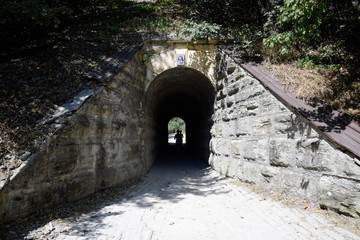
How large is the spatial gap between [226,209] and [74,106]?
364cm

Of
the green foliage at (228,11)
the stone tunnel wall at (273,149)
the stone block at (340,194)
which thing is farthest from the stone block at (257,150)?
the green foliage at (228,11)

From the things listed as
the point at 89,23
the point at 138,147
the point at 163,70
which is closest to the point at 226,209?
the point at 138,147

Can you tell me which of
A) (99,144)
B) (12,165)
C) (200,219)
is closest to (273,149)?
(200,219)

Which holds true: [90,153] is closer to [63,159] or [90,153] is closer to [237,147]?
[63,159]

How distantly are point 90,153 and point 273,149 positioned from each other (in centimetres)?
393

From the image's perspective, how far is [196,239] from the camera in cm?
295

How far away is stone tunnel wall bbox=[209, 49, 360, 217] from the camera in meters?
3.16

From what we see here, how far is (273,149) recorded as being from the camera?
441cm

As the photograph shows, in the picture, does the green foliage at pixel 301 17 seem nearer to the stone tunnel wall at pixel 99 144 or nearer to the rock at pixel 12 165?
the stone tunnel wall at pixel 99 144

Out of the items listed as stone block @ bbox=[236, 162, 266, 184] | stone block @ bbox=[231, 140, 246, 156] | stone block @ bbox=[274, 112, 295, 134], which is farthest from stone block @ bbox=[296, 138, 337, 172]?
stone block @ bbox=[231, 140, 246, 156]

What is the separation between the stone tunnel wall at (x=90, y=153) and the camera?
3.33m

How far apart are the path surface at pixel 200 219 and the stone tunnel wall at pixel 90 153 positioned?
65 cm

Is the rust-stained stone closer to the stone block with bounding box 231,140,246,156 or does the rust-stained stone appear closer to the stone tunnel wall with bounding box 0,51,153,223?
the stone block with bounding box 231,140,246,156

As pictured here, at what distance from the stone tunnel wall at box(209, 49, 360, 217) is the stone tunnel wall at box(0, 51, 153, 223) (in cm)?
275
